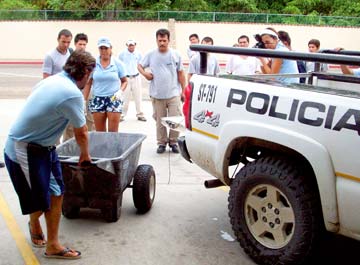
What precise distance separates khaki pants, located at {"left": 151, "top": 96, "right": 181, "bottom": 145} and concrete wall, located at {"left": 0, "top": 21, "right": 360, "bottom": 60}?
70.9 feet

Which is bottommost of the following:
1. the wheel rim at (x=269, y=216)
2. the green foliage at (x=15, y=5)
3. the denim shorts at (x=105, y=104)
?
the wheel rim at (x=269, y=216)

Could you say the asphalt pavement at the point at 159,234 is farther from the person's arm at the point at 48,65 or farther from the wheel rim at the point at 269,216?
the person's arm at the point at 48,65

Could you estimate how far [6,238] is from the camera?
4613mm

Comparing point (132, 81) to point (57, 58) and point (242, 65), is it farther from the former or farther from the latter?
point (57, 58)

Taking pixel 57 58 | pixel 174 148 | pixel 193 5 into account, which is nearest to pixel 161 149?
pixel 174 148

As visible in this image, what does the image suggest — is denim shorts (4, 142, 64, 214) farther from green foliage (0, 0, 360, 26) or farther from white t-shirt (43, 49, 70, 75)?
green foliage (0, 0, 360, 26)

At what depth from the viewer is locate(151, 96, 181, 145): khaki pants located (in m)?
7.89

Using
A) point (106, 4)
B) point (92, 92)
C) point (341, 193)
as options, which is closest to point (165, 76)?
point (92, 92)

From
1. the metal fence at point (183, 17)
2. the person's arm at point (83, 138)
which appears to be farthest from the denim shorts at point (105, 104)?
the metal fence at point (183, 17)

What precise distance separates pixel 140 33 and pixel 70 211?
2535 centimetres

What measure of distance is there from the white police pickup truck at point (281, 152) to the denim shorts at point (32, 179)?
136 cm

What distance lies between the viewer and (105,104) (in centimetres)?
671

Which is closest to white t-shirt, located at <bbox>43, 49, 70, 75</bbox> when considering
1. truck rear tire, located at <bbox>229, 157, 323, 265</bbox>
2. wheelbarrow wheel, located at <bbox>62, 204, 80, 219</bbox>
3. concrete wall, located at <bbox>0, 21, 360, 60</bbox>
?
wheelbarrow wheel, located at <bbox>62, 204, 80, 219</bbox>

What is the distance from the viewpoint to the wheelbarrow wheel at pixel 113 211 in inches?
189
